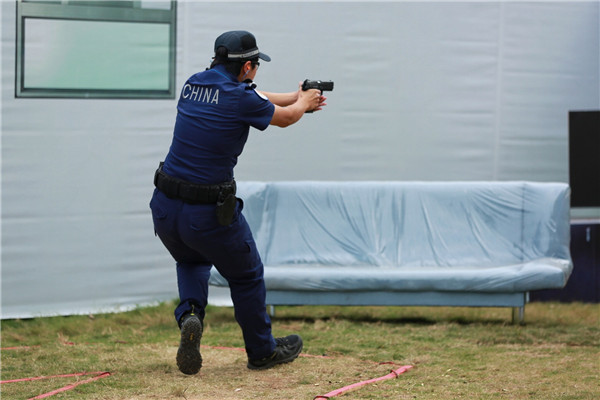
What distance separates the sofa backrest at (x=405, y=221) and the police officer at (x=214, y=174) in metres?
1.66

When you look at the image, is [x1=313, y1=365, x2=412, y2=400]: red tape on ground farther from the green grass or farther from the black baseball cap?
the black baseball cap

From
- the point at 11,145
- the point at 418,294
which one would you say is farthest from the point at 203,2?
the point at 418,294

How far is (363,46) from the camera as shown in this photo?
5.73 meters

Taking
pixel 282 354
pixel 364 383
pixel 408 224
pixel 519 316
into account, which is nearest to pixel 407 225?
pixel 408 224

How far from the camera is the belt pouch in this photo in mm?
3340

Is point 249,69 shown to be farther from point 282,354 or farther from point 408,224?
point 408,224


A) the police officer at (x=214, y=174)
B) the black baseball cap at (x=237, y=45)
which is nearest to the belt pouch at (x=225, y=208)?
the police officer at (x=214, y=174)

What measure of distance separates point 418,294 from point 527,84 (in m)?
1.98

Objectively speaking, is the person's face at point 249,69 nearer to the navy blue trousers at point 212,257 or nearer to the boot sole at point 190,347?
the navy blue trousers at point 212,257

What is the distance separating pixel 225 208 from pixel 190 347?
587 mm

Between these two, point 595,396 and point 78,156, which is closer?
point 595,396

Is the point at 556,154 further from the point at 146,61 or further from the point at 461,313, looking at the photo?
the point at 146,61

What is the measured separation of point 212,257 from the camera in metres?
3.46

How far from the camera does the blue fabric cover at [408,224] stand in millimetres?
5125
